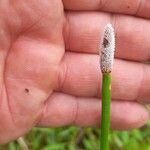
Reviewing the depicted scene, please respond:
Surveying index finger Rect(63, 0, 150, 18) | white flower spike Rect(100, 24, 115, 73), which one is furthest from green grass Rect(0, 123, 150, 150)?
white flower spike Rect(100, 24, 115, 73)

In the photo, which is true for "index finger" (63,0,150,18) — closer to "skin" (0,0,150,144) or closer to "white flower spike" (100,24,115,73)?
"skin" (0,0,150,144)

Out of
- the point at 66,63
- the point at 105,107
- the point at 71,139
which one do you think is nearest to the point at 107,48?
the point at 105,107

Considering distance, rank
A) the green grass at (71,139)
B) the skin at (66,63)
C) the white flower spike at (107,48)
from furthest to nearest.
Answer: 1. the green grass at (71,139)
2. the skin at (66,63)
3. the white flower spike at (107,48)

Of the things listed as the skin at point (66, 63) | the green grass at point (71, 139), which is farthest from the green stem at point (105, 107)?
the green grass at point (71, 139)

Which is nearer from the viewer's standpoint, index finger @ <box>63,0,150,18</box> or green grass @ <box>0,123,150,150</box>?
index finger @ <box>63,0,150,18</box>

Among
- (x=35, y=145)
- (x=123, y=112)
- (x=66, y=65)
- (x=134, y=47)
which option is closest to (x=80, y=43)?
(x=66, y=65)

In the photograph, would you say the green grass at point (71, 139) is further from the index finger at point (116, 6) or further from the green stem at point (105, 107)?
the green stem at point (105, 107)

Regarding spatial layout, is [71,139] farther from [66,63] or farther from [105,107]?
[105,107]
